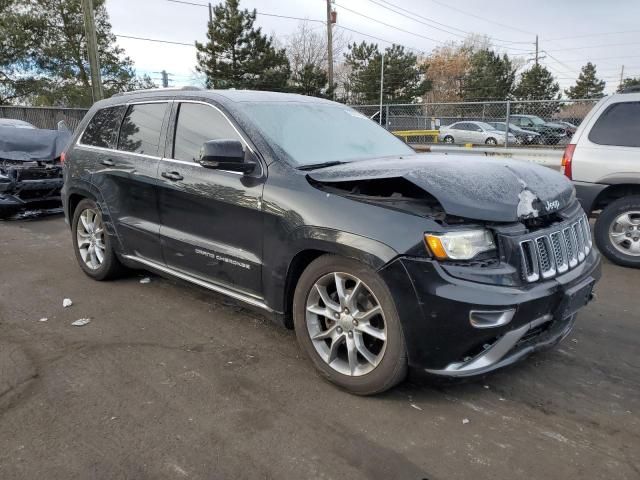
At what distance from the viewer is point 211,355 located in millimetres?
3664

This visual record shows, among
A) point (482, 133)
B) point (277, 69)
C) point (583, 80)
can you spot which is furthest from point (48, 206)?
point (583, 80)

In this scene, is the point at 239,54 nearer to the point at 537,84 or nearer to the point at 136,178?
the point at 537,84

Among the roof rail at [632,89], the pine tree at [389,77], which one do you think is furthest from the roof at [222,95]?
the pine tree at [389,77]

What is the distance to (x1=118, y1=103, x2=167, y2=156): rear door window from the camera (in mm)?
4387

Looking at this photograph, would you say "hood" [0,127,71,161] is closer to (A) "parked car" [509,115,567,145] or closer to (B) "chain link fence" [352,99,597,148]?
(B) "chain link fence" [352,99,597,148]

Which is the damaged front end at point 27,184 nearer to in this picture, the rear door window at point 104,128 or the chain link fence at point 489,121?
the rear door window at point 104,128

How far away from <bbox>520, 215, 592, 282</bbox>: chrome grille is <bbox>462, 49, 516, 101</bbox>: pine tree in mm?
47004

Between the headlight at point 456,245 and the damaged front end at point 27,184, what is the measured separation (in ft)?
25.7

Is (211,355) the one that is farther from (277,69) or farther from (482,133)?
(277,69)

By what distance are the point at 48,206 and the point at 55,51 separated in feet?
102

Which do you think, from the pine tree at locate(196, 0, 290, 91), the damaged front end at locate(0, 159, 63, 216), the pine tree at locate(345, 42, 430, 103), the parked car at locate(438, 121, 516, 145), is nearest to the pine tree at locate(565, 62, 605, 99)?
the pine tree at locate(345, 42, 430, 103)

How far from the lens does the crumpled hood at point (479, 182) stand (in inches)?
109

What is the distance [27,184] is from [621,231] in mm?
8608

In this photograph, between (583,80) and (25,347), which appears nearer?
(25,347)
